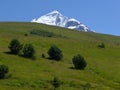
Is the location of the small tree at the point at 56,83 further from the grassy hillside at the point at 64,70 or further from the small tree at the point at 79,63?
the small tree at the point at 79,63

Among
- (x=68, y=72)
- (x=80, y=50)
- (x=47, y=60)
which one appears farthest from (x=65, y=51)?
(x=68, y=72)

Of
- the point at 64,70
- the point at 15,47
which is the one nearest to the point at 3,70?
the point at 64,70

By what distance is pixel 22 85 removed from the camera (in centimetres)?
10475

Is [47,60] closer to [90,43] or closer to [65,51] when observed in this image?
[65,51]

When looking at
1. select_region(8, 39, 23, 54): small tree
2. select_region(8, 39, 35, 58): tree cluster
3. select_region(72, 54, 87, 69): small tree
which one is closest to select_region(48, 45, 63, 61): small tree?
select_region(72, 54, 87, 69): small tree

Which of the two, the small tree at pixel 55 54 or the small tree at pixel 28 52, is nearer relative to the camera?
the small tree at pixel 28 52

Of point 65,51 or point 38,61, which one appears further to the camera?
point 65,51

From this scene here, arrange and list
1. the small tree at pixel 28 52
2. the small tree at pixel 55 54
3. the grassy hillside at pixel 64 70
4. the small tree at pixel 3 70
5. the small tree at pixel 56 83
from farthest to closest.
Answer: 1. the small tree at pixel 55 54
2. the small tree at pixel 28 52
3. the small tree at pixel 3 70
4. the grassy hillside at pixel 64 70
5. the small tree at pixel 56 83

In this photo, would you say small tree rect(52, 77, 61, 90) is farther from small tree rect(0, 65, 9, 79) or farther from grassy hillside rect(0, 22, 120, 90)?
small tree rect(0, 65, 9, 79)

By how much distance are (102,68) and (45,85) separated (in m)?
30.4

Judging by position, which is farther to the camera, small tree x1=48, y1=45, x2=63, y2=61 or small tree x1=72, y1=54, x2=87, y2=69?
small tree x1=48, y1=45, x2=63, y2=61

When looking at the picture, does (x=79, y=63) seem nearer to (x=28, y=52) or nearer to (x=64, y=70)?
(x=64, y=70)

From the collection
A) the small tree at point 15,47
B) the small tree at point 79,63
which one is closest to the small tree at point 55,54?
the small tree at point 79,63

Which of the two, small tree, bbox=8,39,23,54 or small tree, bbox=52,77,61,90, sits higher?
small tree, bbox=8,39,23,54
